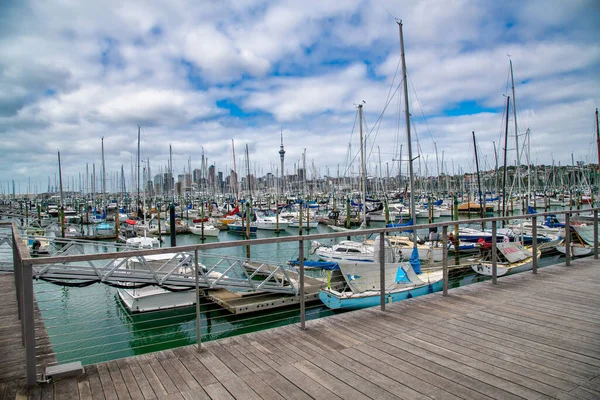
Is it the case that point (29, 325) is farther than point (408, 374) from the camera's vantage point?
No

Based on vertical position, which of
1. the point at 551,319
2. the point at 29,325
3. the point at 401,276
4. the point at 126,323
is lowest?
the point at 126,323

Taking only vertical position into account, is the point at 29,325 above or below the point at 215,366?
above

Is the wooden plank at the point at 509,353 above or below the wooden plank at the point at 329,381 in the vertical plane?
below

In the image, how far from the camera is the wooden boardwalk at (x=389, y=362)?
10.4 ft

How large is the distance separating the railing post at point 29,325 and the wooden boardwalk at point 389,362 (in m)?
0.15

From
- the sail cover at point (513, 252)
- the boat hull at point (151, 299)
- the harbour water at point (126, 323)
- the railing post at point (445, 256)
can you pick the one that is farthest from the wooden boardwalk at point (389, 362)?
the boat hull at point (151, 299)

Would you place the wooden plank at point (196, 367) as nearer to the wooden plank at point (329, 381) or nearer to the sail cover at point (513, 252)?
the wooden plank at point (329, 381)

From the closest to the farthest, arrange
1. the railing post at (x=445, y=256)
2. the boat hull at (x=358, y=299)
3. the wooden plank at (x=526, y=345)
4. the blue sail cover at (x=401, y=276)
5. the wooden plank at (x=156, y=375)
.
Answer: the wooden plank at (x=156, y=375), the wooden plank at (x=526, y=345), the railing post at (x=445, y=256), the blue sail cover at (x=401, y=276), the boat hull at (x=358, y=299)

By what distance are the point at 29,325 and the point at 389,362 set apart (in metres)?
3.29

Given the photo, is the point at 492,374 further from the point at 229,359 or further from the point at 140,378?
the point at 140,378

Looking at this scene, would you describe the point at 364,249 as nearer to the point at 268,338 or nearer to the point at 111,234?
the point at 268,338

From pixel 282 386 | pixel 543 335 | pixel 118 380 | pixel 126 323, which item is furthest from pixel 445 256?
pixel 126 323

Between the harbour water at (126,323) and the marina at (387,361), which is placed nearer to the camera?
the marina at (387,361)

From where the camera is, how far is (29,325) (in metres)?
3.17
